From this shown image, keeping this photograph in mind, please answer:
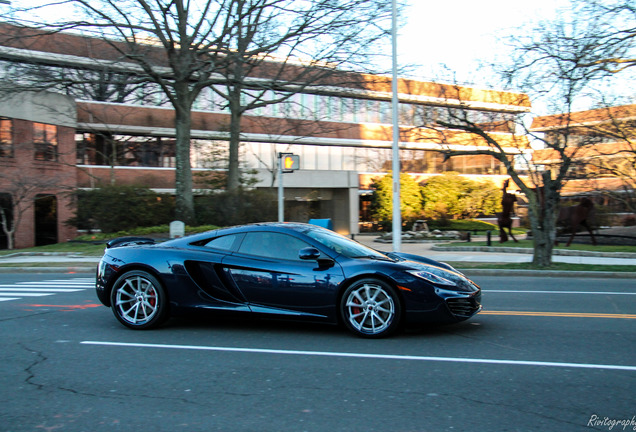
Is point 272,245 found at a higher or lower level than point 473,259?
higher

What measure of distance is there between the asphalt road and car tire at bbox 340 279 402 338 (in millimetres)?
167

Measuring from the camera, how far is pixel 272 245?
6.87m

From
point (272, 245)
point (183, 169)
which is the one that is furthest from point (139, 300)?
point (183, 169)

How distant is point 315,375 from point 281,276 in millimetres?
1737

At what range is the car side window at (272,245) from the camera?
6773mm

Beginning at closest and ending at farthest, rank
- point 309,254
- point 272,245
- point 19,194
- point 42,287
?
point 309,254 → point 272,245 → point 42,287 → point 19,194

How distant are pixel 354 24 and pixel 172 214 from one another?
436 inches

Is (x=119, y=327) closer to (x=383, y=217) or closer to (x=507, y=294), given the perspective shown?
(x=507, y=294)

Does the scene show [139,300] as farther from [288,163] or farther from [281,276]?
[288,163]

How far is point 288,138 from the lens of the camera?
36.1 metres

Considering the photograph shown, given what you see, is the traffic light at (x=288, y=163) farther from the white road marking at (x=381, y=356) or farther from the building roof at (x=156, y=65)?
the white road marking at (x=381, y=356)

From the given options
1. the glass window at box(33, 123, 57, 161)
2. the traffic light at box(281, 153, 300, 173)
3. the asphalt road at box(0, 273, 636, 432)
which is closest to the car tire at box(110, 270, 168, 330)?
the asphalt road at box(0, 273, 636, 432)

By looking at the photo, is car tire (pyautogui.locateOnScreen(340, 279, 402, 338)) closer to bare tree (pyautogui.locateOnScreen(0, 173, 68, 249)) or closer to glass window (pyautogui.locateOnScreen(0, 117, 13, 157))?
bare tree (pyautogui.locateOnScreen(0, 173, 68, 249))

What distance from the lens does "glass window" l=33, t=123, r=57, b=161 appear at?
27531 millimetres
